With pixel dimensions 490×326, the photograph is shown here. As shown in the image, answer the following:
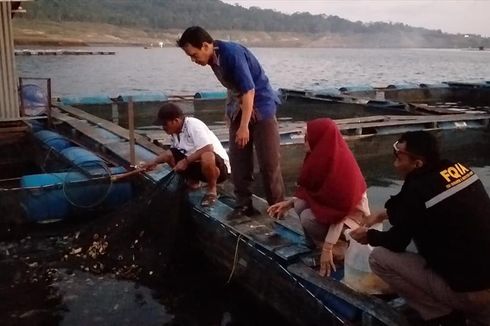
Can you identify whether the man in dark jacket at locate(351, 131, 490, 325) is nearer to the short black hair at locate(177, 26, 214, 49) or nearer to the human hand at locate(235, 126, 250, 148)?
the human hand at locate(235, 126, 250, 148)

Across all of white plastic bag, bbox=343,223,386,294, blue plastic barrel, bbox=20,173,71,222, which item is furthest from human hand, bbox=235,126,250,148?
blue plastic barrel, bbox=20,173,71,222

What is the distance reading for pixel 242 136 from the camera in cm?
498

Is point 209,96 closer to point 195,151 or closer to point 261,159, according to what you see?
point 195,151

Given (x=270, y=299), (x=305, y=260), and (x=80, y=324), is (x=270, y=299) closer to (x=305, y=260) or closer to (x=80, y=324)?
(x=305, y=260)

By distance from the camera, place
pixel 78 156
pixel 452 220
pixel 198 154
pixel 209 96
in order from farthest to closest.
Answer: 1. pixel 209 96
2. pixel 78 156
3. pixel 198 154
4. pixel 452 220

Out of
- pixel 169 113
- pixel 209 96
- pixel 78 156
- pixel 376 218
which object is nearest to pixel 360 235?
pixel 376 218

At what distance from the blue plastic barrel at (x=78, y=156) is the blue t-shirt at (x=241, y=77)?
2.92m

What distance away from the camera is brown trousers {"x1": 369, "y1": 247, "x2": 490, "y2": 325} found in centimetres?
310

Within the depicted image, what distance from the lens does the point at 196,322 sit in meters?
4.95

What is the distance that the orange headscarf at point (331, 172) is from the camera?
3.87 meters

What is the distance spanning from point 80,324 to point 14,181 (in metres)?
5.40

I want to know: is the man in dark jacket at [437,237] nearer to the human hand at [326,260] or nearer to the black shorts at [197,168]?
the human hand at [326,260]

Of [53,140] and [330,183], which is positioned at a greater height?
[330,183]

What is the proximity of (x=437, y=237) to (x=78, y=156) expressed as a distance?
19.3 ft
